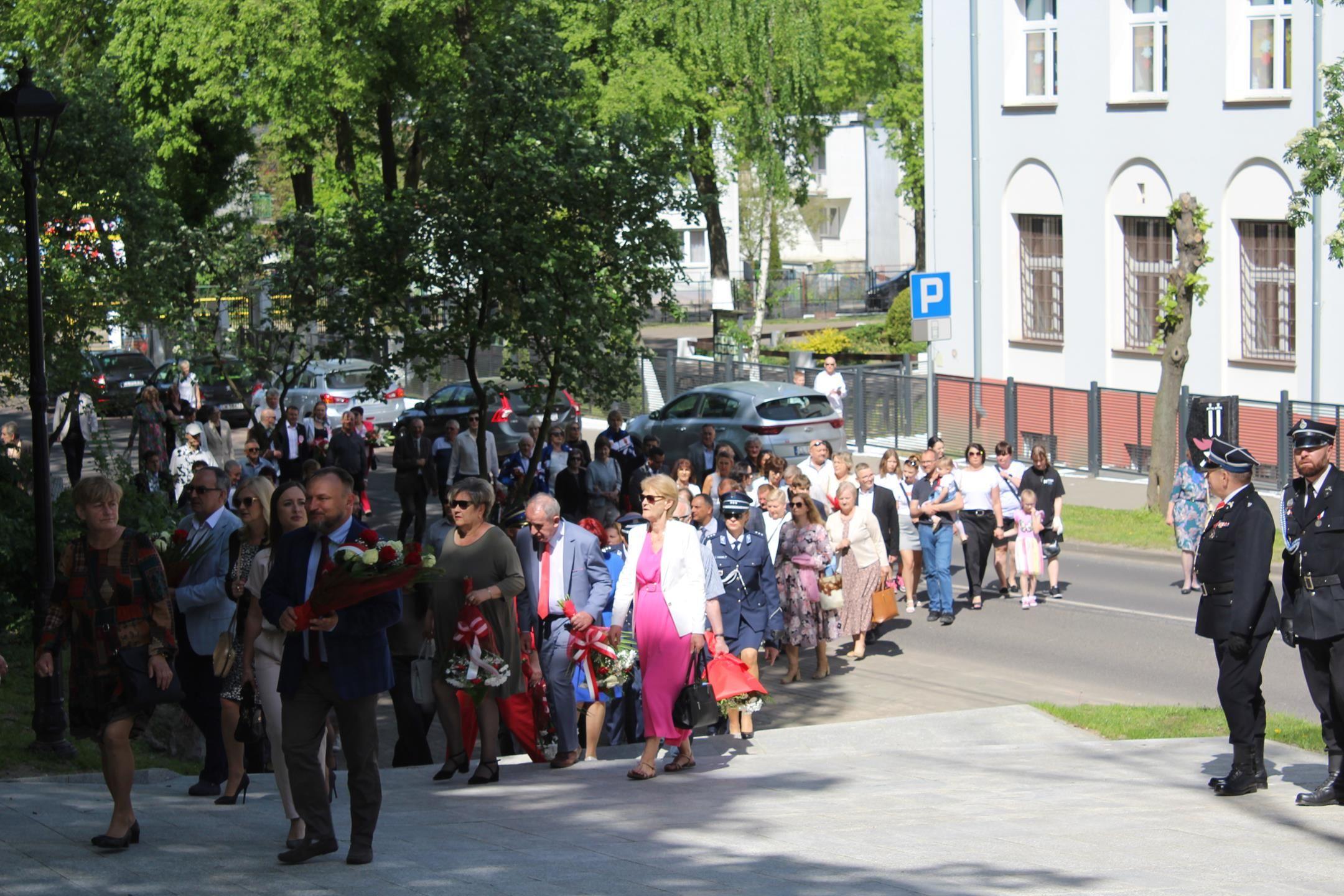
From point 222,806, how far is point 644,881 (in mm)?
2788

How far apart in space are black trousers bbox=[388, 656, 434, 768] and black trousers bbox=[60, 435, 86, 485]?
1455cm

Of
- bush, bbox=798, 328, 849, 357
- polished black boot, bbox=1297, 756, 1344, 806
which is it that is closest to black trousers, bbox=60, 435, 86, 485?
polished black boot, bbox=1297, 756, 1344, 806

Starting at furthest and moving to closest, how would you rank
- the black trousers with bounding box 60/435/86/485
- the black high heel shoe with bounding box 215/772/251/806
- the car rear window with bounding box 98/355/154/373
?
the car rear window with bounding box 98/355/154/373
the black trousers with bounding box 60/435/86/485
the black high heel shoe with bounding box 215/772/251/806

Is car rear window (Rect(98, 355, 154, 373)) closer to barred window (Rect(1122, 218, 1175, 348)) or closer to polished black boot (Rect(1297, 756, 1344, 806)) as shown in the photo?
barred window (Rect(1122, 218, 1175, 348))

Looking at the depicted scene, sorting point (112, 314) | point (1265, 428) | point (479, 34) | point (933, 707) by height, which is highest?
point (479, 34)

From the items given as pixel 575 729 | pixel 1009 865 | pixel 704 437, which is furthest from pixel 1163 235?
pixel 1009 865

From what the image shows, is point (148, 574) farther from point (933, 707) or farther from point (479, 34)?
point (479, 34)

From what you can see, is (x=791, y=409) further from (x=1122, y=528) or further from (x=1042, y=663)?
(x=1042, y=663)

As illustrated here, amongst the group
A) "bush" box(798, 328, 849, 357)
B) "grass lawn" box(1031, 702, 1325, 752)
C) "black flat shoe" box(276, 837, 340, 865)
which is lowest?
"grass lawn" box(1031, 702, 1325, 752)

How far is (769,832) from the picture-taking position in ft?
25.8

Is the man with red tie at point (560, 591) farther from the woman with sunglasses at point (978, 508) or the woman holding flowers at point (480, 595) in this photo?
the woman with sunglasses at point (978, 508)

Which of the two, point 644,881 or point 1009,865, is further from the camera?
point 1009,865

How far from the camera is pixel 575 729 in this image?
995cm

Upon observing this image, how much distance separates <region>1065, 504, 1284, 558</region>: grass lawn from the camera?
67.3 ft
